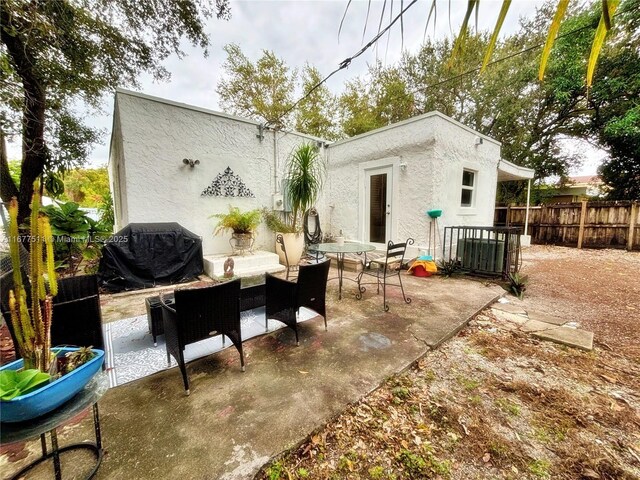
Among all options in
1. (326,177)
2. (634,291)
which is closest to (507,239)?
(634,291)

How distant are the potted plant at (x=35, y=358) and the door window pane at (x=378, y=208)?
18.3 feet

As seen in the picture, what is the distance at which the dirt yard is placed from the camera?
1.41 metres

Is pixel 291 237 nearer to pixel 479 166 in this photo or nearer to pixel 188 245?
pixel 188 245

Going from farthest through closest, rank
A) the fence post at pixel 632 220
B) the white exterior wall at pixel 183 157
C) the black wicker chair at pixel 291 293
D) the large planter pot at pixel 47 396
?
the fence post at pixel 632 220, the white exterior wall at pixel 183 157, the black wicker chair at pixel 291 293, the large planter pot at pixel 47 396

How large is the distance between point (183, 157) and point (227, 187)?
998 millimetres

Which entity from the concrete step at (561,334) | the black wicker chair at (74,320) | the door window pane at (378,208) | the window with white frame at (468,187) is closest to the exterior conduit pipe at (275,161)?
the door window pane at (378,208)

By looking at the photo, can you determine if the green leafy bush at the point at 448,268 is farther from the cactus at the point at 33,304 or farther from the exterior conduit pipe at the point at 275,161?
the cactus at the point at 33,304

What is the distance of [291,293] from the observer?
245cm

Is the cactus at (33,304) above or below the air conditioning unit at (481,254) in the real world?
above

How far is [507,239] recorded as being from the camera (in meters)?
4.48

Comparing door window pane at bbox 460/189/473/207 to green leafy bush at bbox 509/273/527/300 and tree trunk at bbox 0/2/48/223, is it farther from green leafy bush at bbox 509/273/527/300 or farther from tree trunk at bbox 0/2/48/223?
tree trunk at bbox 0/2/48/223

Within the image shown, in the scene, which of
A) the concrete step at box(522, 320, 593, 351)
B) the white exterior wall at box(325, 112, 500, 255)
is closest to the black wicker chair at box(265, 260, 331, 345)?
the concrete step at box(522, 320, 593, 351)

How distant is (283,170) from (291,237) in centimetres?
184

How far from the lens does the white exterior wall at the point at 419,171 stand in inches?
206
